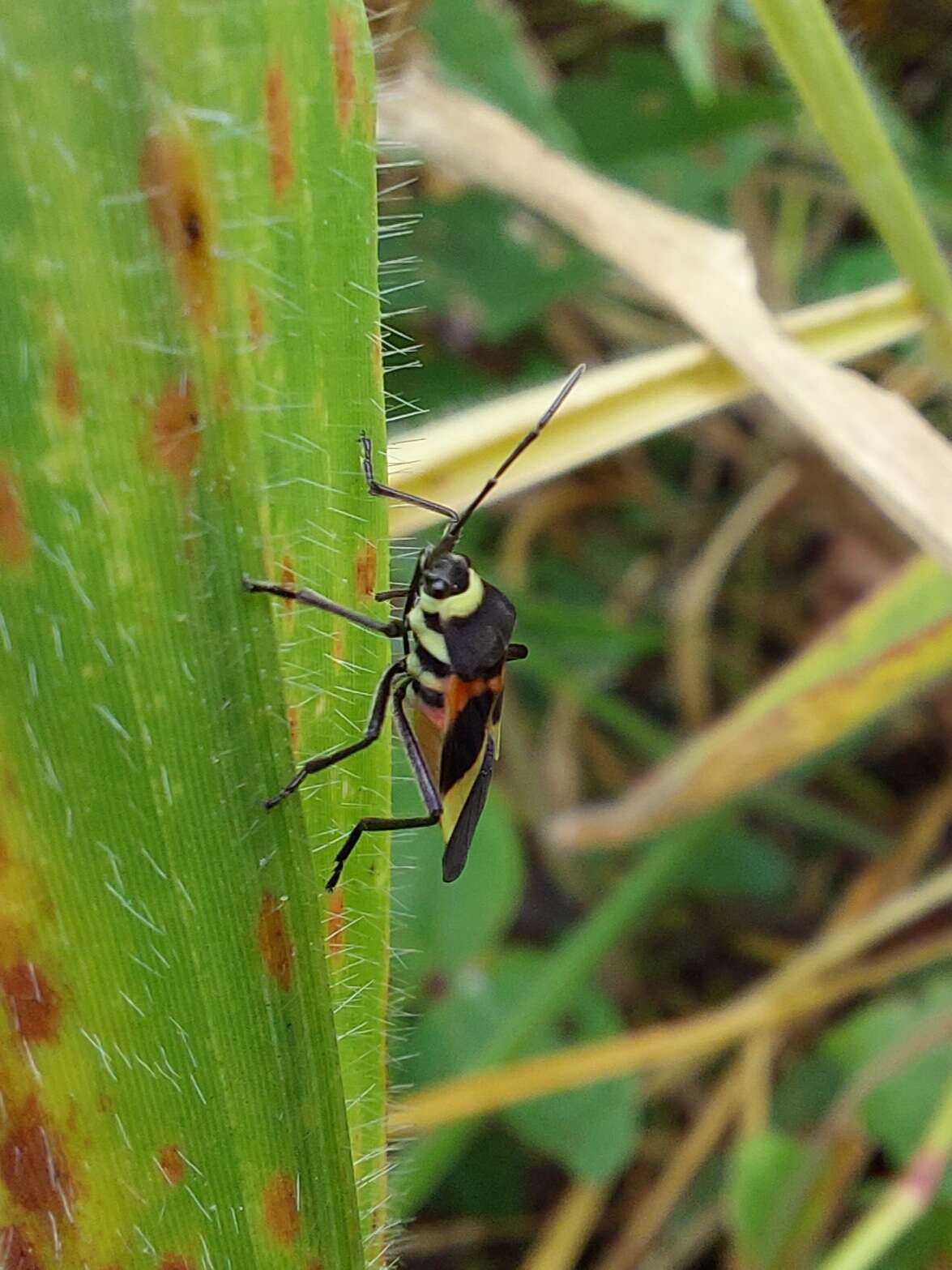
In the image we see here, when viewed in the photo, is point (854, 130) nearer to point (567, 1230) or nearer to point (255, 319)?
point (255, 319)

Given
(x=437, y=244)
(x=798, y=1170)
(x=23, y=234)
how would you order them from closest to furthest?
(x=23, y=234), (x=798, y=1170), (x=437, y=244)

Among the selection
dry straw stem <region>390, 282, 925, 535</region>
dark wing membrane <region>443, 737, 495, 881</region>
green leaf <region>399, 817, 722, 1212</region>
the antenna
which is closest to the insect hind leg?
dark wing membrane <region>443, 737, 495, 881</region>

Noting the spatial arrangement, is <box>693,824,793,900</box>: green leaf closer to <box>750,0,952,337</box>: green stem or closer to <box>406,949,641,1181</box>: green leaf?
<box>406,949,641,1181</box>: green leaf

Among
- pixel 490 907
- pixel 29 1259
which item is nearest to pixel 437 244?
pixel 490 907

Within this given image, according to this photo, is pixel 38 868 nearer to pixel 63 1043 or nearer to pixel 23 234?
pixel 63 1043

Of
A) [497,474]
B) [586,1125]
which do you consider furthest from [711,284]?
[586,1125]
